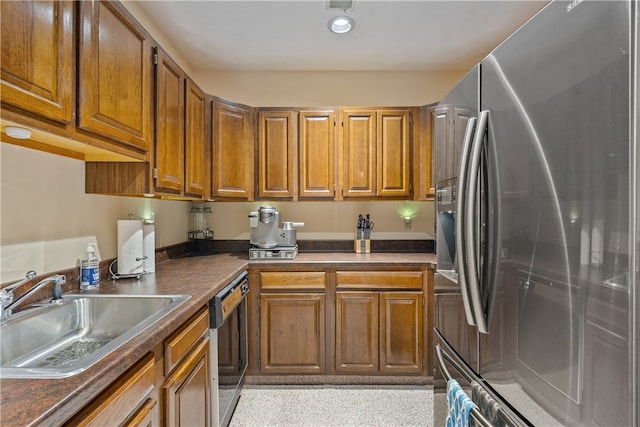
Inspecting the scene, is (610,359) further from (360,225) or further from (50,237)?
(360,225)

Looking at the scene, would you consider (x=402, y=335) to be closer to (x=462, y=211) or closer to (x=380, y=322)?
(x=380, y=322)

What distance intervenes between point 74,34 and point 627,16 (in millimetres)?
1591

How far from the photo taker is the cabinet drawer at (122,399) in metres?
0.77

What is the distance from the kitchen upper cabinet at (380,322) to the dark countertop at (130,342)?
154 mm

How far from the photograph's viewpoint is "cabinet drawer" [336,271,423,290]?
245 cm

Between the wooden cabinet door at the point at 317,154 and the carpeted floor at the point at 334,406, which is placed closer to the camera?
the carpeted floor at the point at 334,406

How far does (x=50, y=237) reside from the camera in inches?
58.0

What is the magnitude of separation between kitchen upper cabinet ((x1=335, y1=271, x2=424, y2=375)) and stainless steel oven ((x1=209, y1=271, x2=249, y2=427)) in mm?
709

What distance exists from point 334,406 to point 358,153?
190 centimetres

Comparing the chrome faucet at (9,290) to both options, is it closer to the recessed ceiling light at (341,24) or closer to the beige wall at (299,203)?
the beige wall at (299,203)

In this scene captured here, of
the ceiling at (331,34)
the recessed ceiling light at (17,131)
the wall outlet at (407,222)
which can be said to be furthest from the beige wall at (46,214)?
the wall outlet at (407,222)

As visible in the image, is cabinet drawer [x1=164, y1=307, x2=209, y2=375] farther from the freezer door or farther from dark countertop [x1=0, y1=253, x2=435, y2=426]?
the freezer door

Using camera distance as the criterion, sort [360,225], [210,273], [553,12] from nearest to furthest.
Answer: [553,12] → [210,273] → [360,225]

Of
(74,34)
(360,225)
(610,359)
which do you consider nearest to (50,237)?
(74,34)
